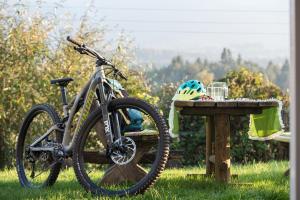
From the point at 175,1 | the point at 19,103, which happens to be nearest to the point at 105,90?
the point at 19,103

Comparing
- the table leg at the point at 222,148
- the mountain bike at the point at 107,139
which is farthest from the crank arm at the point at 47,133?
the table leg at the point at 222,148

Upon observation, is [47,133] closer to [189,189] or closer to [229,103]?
[189,189]

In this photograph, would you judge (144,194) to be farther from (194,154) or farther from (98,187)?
(194,154)

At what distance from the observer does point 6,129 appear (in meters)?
6.59

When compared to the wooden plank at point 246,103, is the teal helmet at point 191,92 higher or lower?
higher

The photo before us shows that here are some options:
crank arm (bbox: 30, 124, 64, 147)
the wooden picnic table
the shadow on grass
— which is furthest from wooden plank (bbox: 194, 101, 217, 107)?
crank arm (bbox: 30, 124, 64, 147)

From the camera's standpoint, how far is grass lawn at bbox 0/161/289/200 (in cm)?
399

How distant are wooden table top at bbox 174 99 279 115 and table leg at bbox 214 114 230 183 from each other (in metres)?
0.06

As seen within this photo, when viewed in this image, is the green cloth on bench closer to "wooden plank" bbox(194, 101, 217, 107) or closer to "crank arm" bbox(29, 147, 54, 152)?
"wooden plank" bbox(194, 101, 217, 107)

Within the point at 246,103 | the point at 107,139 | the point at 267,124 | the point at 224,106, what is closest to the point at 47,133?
the point at 107,139

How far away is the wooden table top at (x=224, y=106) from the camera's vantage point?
4.29 metres

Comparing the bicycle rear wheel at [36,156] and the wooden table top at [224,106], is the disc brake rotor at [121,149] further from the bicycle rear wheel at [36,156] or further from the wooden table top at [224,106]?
the bicycle rear wheel at [36,156]

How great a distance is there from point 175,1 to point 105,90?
3.21 metres

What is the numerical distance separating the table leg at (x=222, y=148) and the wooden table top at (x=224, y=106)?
0.20 feet
